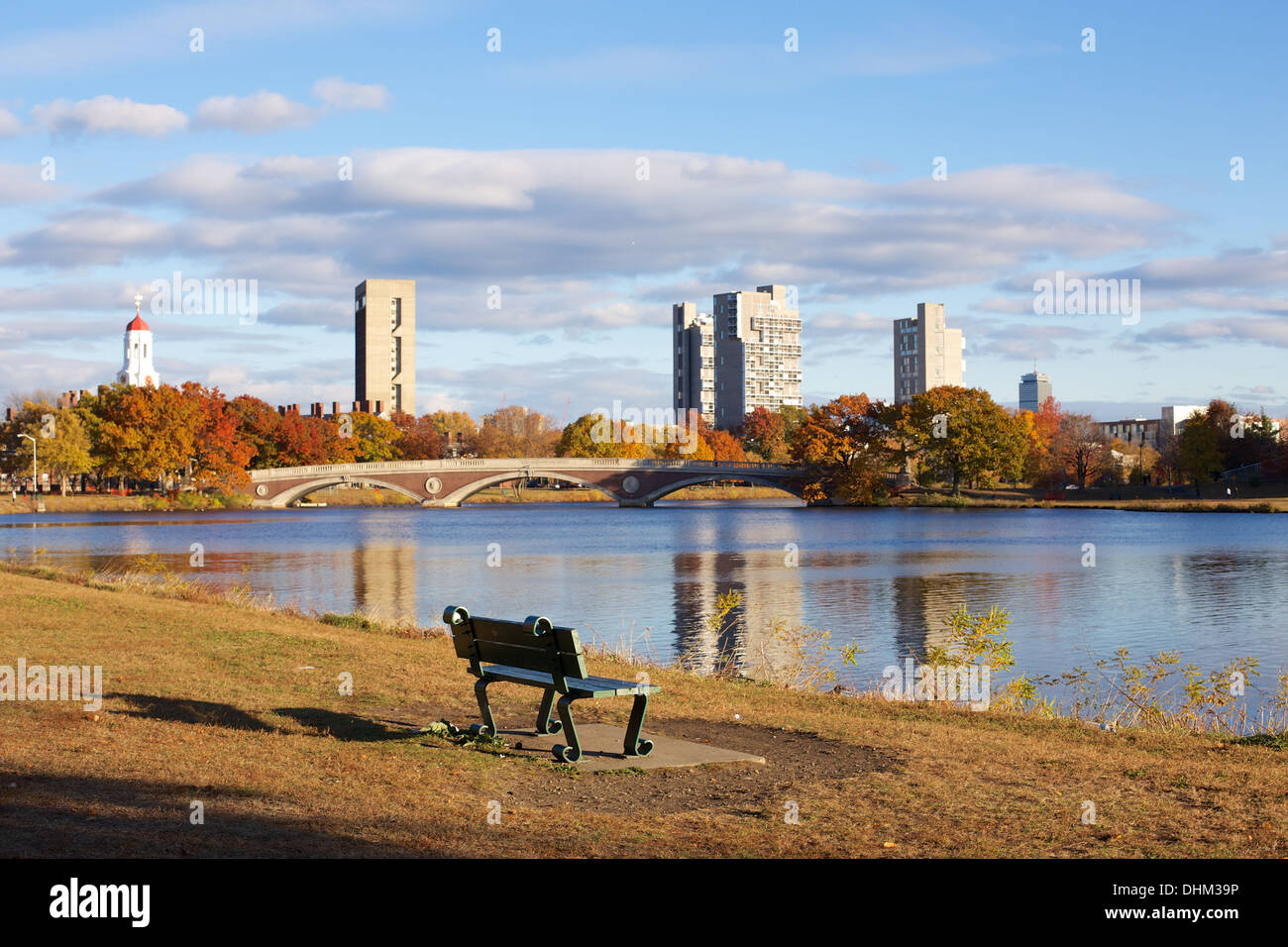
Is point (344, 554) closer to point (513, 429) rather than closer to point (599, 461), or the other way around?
point (599, 461)

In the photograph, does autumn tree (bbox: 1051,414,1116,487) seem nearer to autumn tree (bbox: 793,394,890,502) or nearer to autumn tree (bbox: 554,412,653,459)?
autumn tree (bbox: 793,394,890,502)

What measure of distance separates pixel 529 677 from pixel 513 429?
166 meters

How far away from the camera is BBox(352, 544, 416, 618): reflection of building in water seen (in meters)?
29.9

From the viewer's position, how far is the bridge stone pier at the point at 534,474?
4023 inches

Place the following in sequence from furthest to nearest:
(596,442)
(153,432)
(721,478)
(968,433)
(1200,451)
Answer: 1. (596,442)
2. (721,478)
3. (968,433)
4. (1200,451)
5. (153,432)

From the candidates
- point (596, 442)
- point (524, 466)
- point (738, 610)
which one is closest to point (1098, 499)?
point (524, 466)

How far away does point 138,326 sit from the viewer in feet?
521

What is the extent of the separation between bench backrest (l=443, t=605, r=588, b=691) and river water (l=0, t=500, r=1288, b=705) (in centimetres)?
917

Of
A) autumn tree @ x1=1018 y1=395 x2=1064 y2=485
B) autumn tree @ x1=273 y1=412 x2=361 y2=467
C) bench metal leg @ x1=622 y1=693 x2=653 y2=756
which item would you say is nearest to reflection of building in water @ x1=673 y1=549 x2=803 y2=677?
bench metal leg @ x1=622 y1=693 x2=653 y2=756

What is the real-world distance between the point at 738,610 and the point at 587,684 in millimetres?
19919

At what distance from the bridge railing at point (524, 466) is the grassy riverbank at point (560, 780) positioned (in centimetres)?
9082

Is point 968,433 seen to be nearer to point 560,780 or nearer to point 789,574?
point 789,574

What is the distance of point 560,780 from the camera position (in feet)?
→ 28.2
